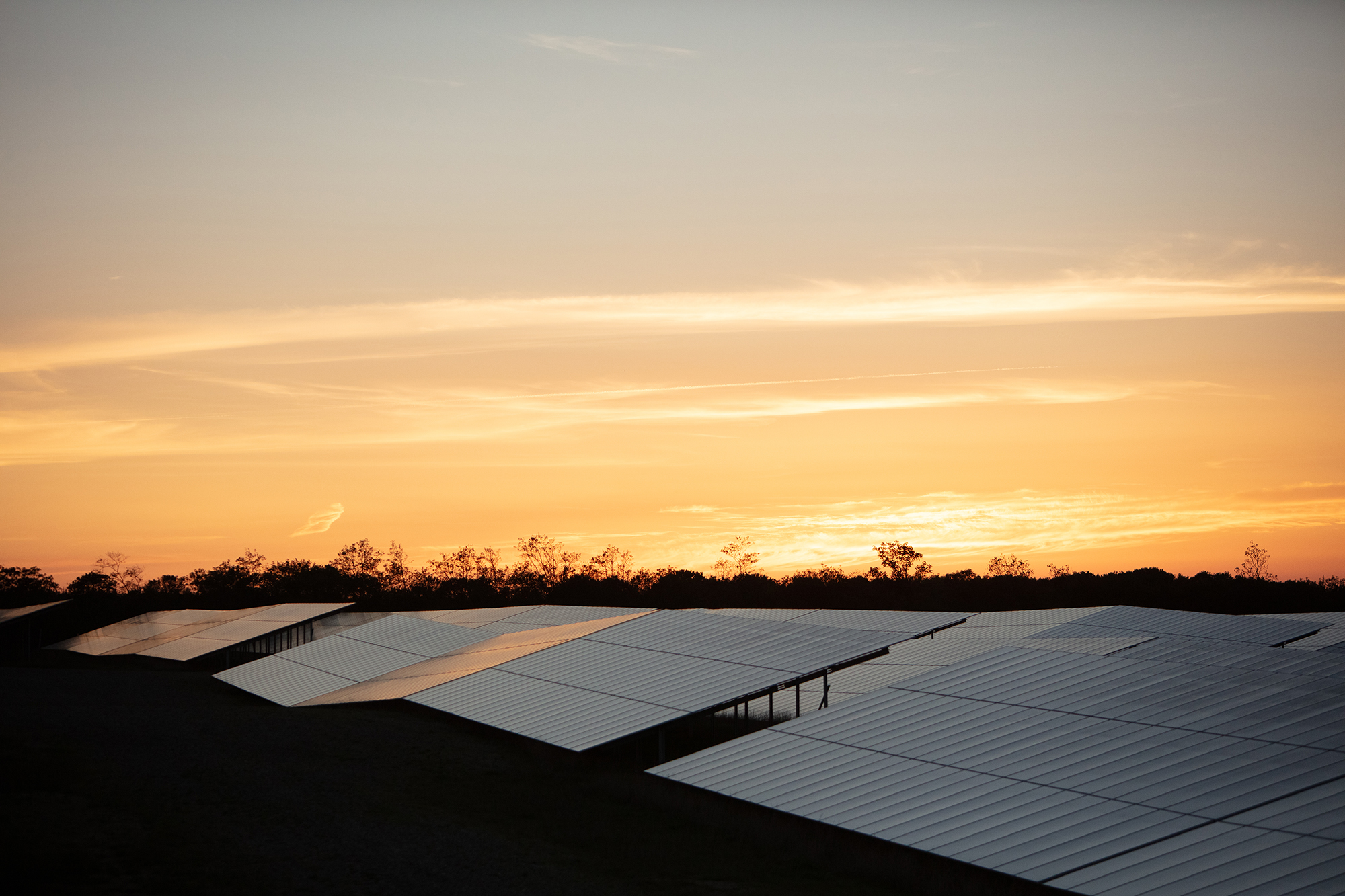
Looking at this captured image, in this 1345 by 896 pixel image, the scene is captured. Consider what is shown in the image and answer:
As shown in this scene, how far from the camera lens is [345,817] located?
2289cm

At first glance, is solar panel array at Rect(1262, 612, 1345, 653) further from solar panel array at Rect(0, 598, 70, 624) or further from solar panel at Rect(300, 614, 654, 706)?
solar panel array at Rect(0, 598, 70, 624)

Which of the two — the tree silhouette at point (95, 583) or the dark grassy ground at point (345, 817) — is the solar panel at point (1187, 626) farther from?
the tree silhouette at point (95, 583)

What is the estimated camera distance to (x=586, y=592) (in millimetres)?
105562

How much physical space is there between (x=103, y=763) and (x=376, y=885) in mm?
11570

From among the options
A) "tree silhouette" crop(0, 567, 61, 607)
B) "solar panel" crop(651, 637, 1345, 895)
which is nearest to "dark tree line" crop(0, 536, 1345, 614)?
"tree silhouette" crop(0, 567, 61, 607)

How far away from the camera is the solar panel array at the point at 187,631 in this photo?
5769 centimetres

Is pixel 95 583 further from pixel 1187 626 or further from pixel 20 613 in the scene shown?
pixel 1187 626

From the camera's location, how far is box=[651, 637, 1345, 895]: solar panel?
1519 cm

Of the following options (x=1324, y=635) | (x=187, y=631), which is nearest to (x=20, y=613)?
(x=187, y=631)

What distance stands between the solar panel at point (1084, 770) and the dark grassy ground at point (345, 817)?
5.66ft

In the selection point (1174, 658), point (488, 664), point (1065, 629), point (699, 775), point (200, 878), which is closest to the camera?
point (200, 878)

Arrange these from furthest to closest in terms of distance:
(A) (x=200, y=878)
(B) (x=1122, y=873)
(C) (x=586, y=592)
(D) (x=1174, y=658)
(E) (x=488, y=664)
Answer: (C) (x=586, y=592), (E) (x=488, y=664), (D) (x=1174, y=658), (A) (x=200, y=878), (B) (x=1122, y=873)

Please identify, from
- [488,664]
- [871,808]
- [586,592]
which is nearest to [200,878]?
[871,808]

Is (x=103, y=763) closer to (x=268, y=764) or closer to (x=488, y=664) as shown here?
(x=268, y=764)
